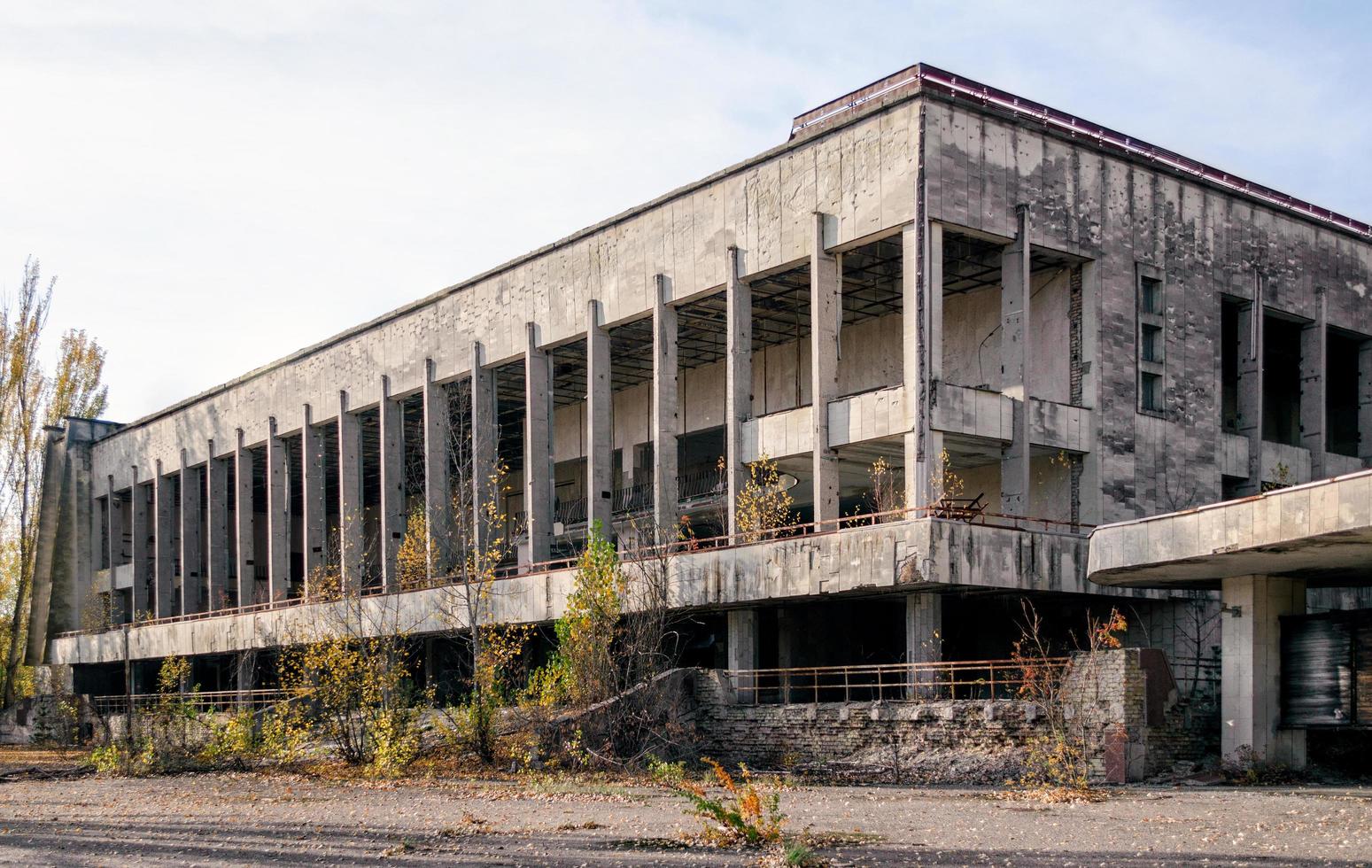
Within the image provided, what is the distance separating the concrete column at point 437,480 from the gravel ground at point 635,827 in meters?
17.3

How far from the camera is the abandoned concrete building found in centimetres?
3139

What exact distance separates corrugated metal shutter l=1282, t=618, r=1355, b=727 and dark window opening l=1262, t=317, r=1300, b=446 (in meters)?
18.8

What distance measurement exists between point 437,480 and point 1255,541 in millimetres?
28659

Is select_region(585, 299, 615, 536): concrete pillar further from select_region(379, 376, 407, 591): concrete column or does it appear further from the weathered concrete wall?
the weathered concrete wall

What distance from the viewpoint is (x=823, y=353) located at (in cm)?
3338

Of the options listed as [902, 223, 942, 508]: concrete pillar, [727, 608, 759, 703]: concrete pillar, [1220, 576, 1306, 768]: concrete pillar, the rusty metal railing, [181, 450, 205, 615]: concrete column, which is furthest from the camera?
[181, 450, 205, 615]: concrete column

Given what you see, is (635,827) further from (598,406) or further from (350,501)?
(350,501)

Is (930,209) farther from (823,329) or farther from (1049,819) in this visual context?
(1049,819)

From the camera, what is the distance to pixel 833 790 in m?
23.4

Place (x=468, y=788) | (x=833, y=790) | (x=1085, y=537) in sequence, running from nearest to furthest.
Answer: (x=833, y=790) < (x=468, y=788) < (x=1085, y=537)

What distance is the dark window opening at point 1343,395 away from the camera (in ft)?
137

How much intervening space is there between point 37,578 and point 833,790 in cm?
5508

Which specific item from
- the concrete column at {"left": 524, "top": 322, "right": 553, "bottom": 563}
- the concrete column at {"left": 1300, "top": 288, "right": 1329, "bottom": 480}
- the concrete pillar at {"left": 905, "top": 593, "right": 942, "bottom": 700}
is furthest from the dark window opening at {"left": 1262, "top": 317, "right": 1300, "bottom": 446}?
the concrete column at {"left": 524, "top": 322, "right": 553, "bottom": 563}

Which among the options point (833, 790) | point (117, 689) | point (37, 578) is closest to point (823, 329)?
point (833, 790)
